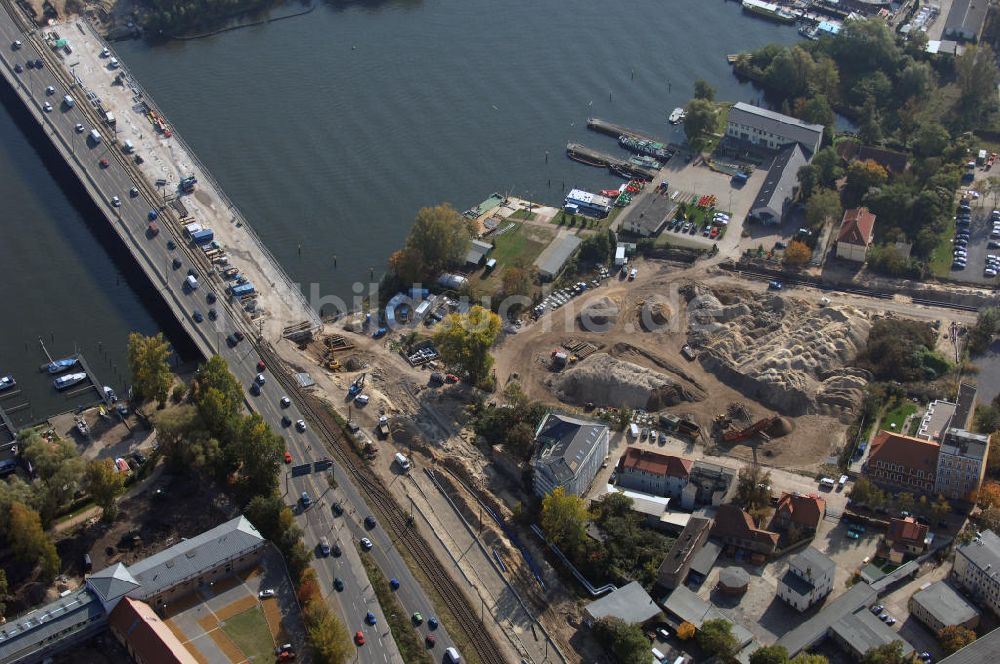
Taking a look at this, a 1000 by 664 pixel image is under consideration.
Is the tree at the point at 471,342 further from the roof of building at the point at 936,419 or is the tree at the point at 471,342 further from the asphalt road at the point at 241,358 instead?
the roof of building at the point at 936,419

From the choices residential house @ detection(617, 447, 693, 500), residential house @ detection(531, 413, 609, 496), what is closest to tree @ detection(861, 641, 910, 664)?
residential house @ detection(617, 447, 693, 500)

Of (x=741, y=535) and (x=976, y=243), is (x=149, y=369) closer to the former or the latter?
(x=741, y=535)

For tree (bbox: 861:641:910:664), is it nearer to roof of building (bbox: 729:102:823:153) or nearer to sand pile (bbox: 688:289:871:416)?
sand pile (bbox: 688:289:871:416)

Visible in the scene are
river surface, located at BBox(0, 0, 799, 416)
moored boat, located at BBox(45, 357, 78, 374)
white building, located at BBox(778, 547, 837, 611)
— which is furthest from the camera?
river surface, located at BBox(0, 0, 799, 416)

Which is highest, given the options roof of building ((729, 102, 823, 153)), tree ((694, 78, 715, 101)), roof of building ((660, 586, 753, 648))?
tree ((694, 78, 715, 101))

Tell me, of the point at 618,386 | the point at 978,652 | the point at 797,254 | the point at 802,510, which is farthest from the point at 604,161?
the point at 978,652


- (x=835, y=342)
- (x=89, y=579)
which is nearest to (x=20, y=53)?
(x=89, y=579)

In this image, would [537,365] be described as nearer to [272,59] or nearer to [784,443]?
[784,443]

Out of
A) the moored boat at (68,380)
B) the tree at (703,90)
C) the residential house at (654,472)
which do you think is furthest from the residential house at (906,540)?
the moored boat at (68,380)
